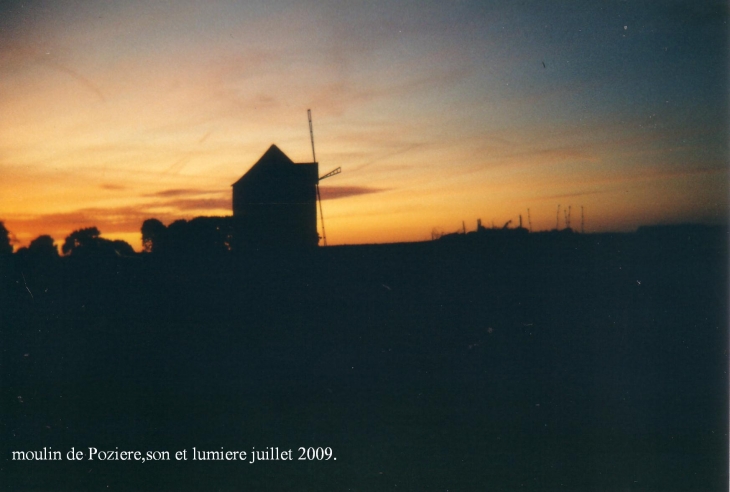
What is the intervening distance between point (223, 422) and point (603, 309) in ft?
24.2

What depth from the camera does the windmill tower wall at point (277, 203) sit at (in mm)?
15102

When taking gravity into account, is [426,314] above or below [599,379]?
above

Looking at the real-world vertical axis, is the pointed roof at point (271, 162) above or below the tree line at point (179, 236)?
above

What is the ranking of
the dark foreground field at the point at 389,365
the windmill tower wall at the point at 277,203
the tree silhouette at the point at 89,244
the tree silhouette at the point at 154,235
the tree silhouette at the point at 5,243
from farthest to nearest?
the windmill tower wall at the point at 277,203 < the tree silhouette at the point at 154,235 < the tree silhouette at the point at 89,244 < the tree silhouette at the point at 5,243 < the dark foreground field at the point at 389,365

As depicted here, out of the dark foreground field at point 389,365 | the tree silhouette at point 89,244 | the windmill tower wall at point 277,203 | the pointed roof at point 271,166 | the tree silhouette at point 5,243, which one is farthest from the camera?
the pointed roof at point 271,166

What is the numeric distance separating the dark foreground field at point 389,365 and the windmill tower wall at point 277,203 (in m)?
5.31

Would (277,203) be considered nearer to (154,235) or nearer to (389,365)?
(154,235)

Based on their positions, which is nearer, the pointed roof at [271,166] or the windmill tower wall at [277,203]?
the windmill tower wall at [277,203]

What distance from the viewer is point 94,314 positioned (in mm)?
8859

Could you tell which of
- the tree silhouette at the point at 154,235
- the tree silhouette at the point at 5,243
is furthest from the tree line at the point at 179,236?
the tree silhouette at the point at 5,243

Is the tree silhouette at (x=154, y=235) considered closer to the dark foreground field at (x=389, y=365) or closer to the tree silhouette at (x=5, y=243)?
the dark foreground field at (x=389, y=365)

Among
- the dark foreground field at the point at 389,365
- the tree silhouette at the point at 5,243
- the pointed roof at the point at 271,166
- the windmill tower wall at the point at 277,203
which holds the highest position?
the pointed roof at the point at 271,166

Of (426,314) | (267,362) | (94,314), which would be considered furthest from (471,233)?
(94,314)

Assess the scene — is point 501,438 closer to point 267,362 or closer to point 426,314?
point 426,314
